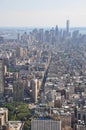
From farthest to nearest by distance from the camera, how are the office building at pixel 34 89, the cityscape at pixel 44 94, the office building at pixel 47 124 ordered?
the office building at pixel 34 89, the cityscape at pixel 44 94, the office building at pixel 47 124

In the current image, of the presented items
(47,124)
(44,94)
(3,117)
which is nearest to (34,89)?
(44,94)

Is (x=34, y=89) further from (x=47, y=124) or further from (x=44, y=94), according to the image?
(x=47, y=124)

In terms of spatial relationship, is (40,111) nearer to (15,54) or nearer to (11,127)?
(11,127)

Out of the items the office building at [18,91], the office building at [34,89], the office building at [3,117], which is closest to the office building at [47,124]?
the office building at [3,117]

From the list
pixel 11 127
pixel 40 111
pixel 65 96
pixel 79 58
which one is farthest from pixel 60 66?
pixel 11 127

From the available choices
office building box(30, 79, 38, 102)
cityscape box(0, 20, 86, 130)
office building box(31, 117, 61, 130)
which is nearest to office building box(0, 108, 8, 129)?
cityscape box(0, 20, 86, 130)

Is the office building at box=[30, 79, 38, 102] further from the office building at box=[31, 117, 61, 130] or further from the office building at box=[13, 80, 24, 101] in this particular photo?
the office building at box=[31, 117, 61, 130]

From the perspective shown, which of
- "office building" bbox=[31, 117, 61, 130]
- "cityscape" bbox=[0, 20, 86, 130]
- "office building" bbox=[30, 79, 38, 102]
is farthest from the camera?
"office building" bbox=[30, 79, 38, 102]

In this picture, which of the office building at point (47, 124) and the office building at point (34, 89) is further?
the office building at point (34, 89)

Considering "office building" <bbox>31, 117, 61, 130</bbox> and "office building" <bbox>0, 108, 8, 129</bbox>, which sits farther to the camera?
"office building" <bbox>0, 108, 8, 129</bbox>

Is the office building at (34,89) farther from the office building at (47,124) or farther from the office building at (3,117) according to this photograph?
the office building at (47,124)

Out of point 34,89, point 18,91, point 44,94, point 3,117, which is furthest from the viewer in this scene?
point 34,89
